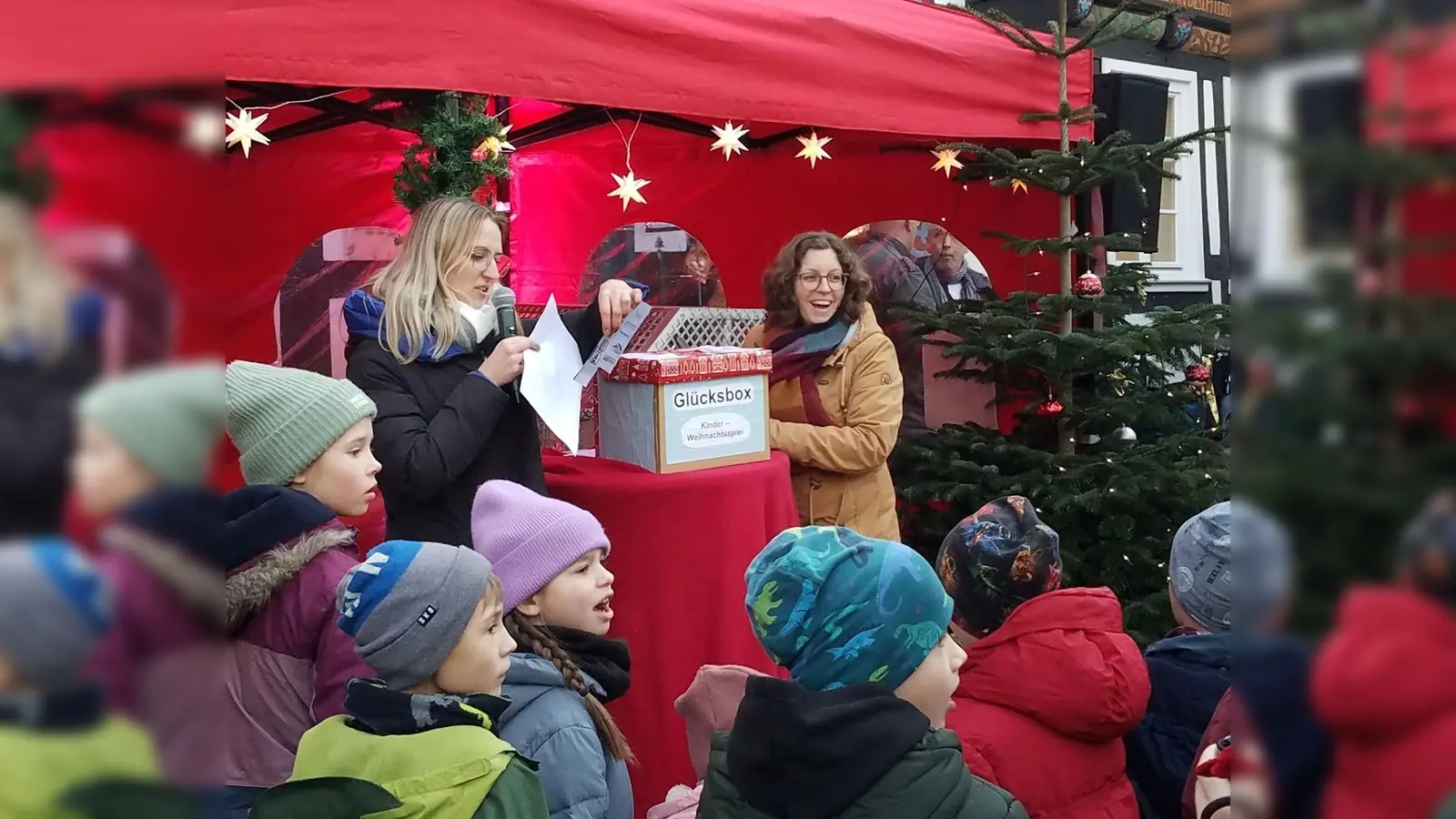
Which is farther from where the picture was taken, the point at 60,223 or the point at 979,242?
the point at 979,242

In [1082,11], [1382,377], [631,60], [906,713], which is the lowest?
[906,713]

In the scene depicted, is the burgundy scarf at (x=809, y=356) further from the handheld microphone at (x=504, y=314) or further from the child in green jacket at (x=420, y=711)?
the child in green jacket at (x=420, y=711)

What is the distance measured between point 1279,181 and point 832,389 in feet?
10.6

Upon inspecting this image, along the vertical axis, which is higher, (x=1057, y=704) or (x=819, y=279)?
(x=819, y=279)

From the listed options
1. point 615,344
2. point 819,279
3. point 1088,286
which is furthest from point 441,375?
point 1088,286

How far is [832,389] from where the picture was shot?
137 inches

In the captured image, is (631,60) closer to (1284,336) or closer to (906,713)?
(906,713)

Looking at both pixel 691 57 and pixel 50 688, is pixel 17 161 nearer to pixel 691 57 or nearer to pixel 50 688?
pixel 50 688

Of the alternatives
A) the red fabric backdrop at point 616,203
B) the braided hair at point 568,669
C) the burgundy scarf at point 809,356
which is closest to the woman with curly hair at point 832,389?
the burgundy scarf at point 809,356

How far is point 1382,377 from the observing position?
24 cm

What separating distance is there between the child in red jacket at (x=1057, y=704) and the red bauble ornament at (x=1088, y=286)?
2.50m

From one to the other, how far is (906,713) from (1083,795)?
0.61m

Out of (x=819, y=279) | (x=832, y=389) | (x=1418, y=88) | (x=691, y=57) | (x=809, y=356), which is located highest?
(x=691, y=57)

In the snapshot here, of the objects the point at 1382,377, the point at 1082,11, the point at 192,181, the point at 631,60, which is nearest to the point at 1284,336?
the point at 1382,377
